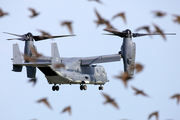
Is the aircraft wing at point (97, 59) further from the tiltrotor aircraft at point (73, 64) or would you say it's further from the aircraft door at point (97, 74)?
the aircraft door at point (97, 74)

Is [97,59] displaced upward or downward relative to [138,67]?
upward

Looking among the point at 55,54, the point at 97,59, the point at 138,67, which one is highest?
the point at 55,54

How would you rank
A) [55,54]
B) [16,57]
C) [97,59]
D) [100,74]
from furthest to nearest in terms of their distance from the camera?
[100,74], [97,59], [16,57], [55,54]

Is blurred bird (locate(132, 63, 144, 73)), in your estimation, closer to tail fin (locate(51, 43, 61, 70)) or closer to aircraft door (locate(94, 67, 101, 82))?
tail fin (locate(51, 43, 61, 70))

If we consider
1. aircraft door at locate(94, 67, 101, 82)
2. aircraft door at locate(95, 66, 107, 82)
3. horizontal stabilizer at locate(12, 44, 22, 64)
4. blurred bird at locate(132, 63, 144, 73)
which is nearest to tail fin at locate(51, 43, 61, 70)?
horizontal stabilizer at locate(12, 44, 22, 64)

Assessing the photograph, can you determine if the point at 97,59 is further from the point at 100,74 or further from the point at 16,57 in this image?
the point at 16,57

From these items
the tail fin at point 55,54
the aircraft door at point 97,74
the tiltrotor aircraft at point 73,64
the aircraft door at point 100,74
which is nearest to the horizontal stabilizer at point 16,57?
the tiltrotor aircraft at point 73,64

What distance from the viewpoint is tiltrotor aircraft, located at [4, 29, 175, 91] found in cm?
3039

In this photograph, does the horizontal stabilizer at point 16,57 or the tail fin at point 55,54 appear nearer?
the tail fin at point 55,54

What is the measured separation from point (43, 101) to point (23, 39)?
25.7 meters

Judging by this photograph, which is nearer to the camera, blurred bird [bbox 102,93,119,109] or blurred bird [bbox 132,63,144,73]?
blurred bird [bbox 132,63,144,73]

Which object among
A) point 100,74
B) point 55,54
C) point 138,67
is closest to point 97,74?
point 100,74

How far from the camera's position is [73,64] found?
3503 cm

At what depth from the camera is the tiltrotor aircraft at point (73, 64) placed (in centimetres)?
3039
